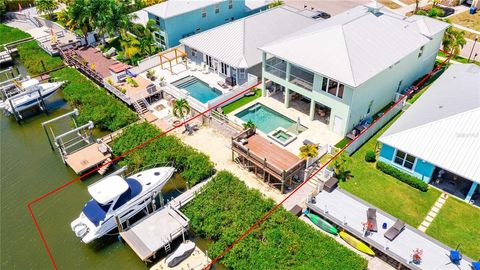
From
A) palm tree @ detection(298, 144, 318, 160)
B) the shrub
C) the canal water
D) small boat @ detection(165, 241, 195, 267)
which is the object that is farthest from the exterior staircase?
the shrub

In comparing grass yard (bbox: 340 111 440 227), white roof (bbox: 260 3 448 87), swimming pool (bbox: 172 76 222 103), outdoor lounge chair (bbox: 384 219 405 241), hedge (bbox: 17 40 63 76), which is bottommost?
grass yard (bbox: 340 111 440 227)

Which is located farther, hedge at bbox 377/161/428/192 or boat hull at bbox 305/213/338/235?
hedge at bbox 377/161/428/192

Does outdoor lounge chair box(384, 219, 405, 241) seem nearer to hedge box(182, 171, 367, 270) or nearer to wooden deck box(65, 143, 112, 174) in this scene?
hedge box(182, 171, 367, 270)

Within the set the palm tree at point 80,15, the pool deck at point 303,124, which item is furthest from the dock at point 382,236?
the palm tree at point 80,15

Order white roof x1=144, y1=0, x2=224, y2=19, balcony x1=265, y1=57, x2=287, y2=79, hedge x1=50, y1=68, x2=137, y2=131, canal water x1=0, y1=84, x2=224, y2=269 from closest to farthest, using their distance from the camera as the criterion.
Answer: canal water x1=0, y1=84, x2=224, y2=269 < balcony x1=265, y1=57, x2=287, y2=79 < hedge x1=50, y1=68, x2=137, y2=131 < white roof x1=144, y1=0, x2=224, y2=19

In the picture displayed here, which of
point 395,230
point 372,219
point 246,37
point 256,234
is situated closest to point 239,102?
point 246,37

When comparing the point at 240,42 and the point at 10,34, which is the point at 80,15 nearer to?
the point at 10,34

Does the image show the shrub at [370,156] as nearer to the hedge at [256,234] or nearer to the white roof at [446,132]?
the white roof at [446,132]

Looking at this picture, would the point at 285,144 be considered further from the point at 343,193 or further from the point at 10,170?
the point at 10,170
